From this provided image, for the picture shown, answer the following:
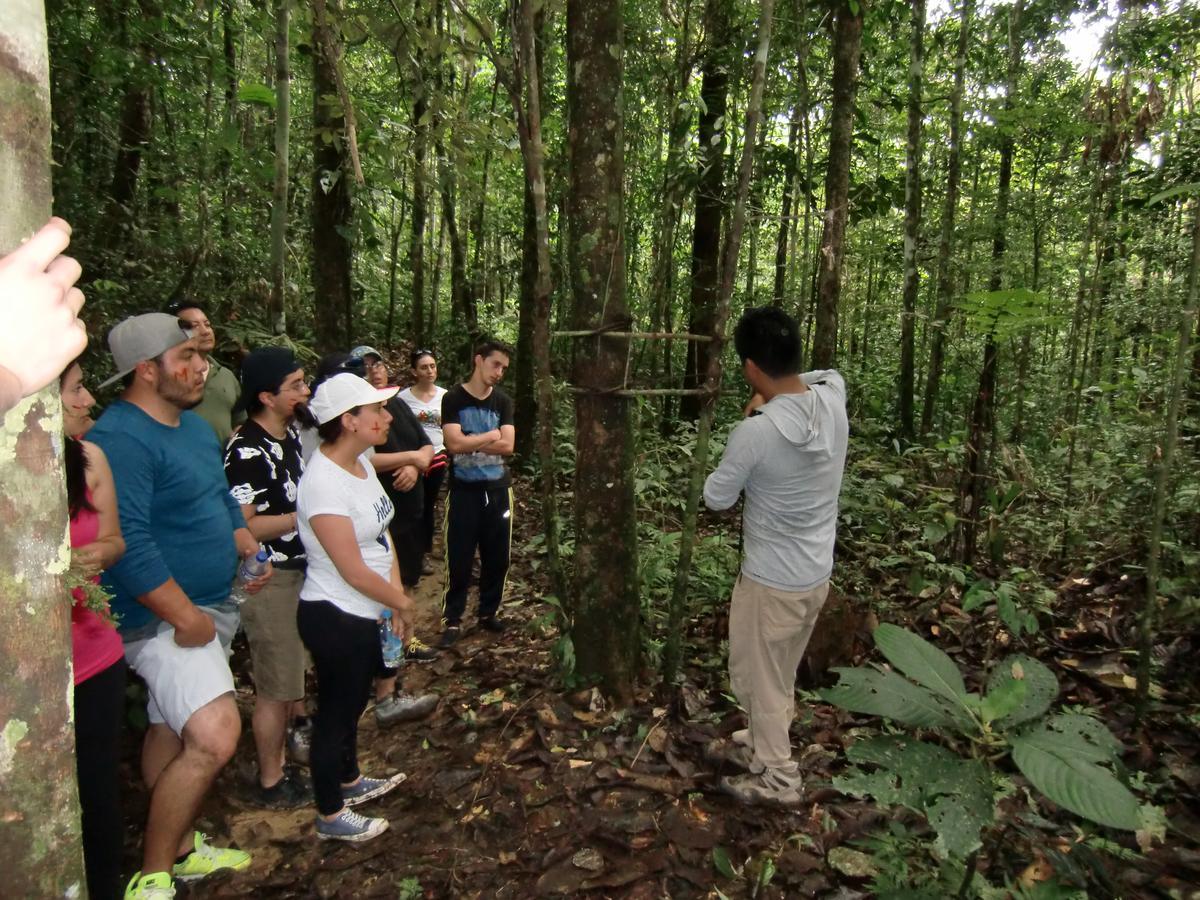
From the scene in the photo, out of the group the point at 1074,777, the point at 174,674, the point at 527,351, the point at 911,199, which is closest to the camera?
the point at 1074,777

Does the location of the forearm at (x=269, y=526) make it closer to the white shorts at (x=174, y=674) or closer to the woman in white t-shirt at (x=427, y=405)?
the white shorts at (x=174, y=674)

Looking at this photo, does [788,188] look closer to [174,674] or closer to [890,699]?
[890,699]

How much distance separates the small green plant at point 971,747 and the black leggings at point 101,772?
2282 mm

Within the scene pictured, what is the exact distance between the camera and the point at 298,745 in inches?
145

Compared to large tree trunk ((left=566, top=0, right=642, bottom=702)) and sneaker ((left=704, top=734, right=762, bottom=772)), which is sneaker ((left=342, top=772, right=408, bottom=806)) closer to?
large tree trunk ((left=566, top=0, right=642, bottom=702))

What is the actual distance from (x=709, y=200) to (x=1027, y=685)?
7.53 metres

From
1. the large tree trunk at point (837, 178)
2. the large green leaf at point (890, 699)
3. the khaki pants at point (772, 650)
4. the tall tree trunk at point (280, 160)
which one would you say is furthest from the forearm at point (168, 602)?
the large tree trunk at point (837, 178)

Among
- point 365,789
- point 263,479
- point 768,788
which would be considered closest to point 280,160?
point 263,479

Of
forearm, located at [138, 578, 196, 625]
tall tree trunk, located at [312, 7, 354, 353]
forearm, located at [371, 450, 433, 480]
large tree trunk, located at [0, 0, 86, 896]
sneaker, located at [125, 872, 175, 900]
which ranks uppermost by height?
tall tree trunk, located at [312, 7, 354, 353]

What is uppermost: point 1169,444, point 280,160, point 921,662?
point 280,160

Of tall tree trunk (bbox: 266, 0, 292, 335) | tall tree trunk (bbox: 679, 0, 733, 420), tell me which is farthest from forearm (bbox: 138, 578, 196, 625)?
tall tree trunk (bbox: 679, 0, 733, 420)

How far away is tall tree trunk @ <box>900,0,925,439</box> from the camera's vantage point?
737cm

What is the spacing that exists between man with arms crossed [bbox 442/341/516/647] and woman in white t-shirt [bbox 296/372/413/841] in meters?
1.74

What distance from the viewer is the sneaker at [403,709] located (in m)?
3.87
